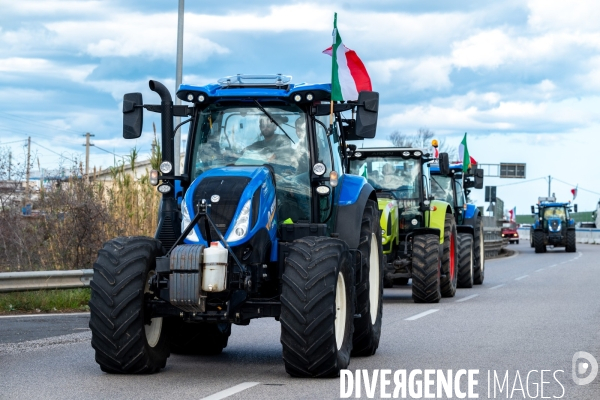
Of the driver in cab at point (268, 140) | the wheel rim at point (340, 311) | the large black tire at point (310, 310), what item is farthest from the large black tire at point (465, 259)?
the large black tire at point (310, 310)

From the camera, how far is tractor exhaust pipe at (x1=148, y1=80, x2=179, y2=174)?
10.1 m

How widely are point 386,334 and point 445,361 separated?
276 centimetres

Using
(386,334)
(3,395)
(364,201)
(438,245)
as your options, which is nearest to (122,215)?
(438,245)

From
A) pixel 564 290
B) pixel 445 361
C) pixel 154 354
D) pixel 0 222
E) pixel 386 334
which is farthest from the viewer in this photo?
pixel 564 290

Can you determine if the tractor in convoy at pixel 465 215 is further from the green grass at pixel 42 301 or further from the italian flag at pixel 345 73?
the italian flag at pixel 345 73

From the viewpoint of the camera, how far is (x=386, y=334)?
42.4 ft

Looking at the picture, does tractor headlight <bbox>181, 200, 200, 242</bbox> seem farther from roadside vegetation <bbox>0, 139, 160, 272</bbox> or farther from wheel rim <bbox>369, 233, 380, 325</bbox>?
roadside vegetation <bbox>0, 139, 160, 272</bbox>

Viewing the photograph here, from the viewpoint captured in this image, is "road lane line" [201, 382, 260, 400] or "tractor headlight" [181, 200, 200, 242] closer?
"road lane line" [201, 382, 260, 400]

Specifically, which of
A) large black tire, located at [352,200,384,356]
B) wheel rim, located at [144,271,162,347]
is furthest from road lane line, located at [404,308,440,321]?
wheel rim, located at [144,271,162,347]

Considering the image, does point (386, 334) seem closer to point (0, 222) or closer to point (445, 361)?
point (445, 361)

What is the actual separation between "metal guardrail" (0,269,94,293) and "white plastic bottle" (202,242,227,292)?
6.98m

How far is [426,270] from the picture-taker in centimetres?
1838

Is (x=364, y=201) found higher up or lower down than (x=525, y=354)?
higher up

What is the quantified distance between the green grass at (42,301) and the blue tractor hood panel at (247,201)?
23.8 ft
